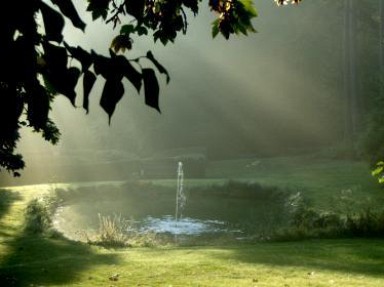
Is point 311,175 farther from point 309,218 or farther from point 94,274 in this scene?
point 94,274

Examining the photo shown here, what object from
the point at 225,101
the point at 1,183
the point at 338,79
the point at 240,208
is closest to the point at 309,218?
the point at 240,208

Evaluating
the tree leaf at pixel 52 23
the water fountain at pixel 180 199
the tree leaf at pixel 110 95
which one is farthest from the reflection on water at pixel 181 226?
the tree leaf at pixel 52 23

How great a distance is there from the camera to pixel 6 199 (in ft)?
56.3

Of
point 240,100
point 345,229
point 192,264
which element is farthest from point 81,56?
point 240,100

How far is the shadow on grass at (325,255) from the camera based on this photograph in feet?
24.9

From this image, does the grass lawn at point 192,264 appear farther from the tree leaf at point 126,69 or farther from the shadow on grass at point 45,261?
the tree leaf at point 126,69

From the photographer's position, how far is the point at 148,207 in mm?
19109

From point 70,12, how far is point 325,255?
312 inches

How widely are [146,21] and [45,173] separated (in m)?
24.8

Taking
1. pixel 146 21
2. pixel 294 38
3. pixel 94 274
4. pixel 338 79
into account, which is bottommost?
pixel 94 274

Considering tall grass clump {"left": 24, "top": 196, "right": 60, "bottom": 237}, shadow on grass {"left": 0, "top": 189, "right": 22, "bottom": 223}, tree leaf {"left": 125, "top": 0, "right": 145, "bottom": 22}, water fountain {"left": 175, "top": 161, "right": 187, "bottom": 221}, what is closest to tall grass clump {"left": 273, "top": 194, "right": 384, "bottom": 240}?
tall grass clump {"left": 24, "top": 196, "right": 60, "bottom": 237}

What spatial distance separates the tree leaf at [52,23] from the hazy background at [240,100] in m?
31.0

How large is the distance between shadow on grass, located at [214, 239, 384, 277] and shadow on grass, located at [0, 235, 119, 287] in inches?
96.6

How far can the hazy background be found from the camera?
34469mm
